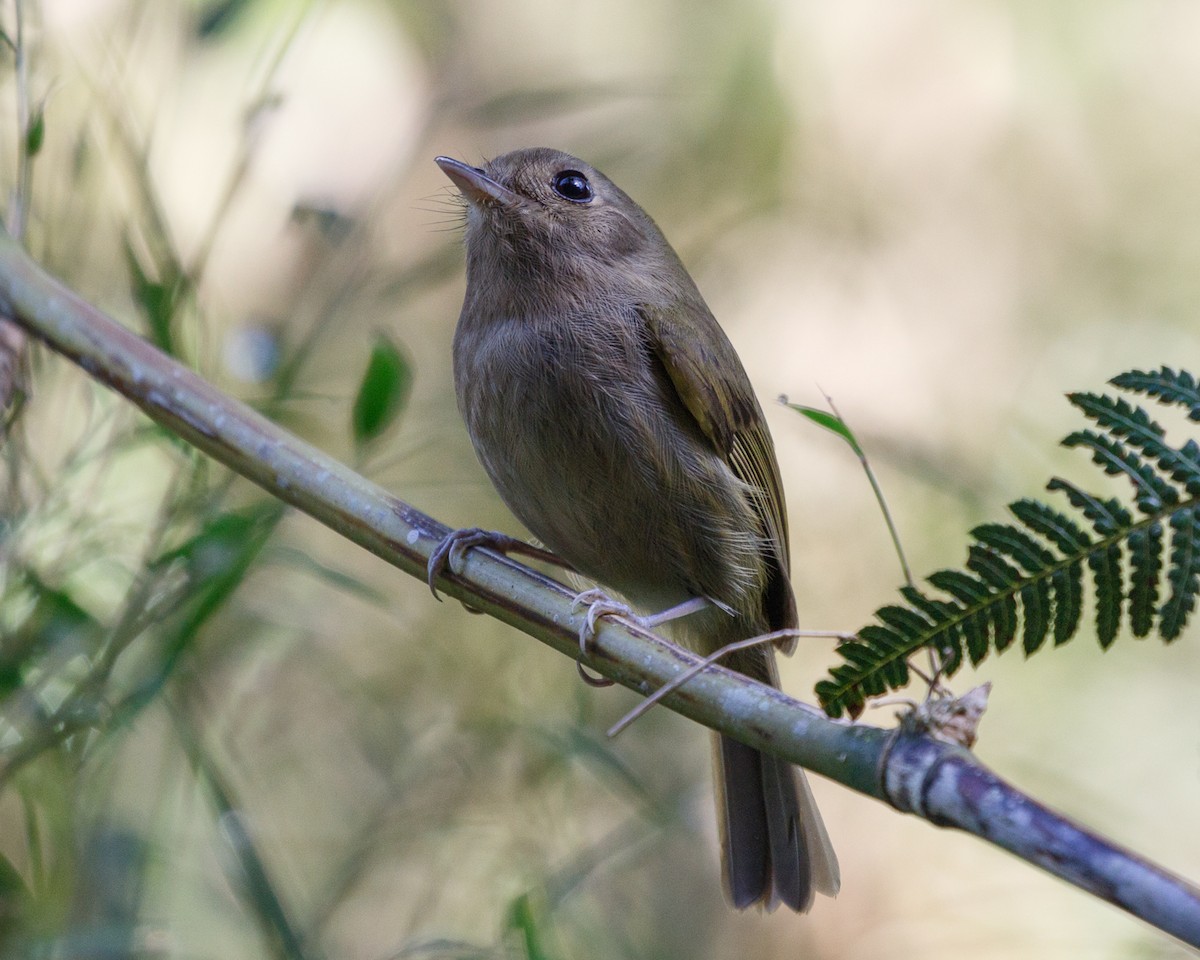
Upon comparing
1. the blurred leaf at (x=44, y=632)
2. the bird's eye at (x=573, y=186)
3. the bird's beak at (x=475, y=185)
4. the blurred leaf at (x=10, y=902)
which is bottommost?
the blurred leaf at (x=10, y=902)

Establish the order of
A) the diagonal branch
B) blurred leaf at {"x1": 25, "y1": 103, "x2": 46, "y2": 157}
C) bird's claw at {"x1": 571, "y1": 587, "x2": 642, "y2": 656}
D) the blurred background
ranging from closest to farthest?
the diagonal branch, bird's claw at {"x1": 571, "y1": 587, "x2": 642, "y2": 656}, blurred leaf at {"x1": 25, "y1": 103, "x2": 46, "y2": 157}, the blurred background

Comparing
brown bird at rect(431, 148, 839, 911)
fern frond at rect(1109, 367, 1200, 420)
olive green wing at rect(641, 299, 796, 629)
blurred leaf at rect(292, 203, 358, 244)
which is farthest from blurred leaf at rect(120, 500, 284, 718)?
fern frond at rect(1109, 367, 1200, 420)

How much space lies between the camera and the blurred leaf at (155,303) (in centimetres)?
252

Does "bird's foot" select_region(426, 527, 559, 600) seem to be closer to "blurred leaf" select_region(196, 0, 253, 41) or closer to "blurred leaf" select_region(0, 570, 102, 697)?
"blurred leaf" select_region(0, 570, 102, 697)

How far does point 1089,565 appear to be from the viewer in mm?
1607

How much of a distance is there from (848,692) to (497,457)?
4.32 ft

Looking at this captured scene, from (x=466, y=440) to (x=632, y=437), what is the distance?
171cm

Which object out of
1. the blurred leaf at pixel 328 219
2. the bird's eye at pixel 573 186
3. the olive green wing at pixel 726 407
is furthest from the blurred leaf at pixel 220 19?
the olive green wing at pixel 726 407

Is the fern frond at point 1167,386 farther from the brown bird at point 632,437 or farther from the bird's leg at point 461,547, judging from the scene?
the brown bird at point 632,437

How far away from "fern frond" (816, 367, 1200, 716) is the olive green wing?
1324mm

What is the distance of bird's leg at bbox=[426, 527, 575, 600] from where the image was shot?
2107mm

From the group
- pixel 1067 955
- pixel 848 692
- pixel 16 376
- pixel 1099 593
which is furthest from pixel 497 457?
pixel 1067 955

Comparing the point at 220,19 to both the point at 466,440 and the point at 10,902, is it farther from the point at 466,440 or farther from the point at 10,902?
the point at 10,902

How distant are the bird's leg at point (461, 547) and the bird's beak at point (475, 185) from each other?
33.7 inches
